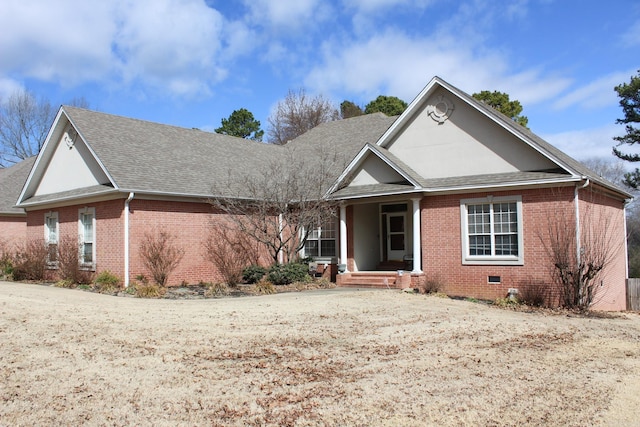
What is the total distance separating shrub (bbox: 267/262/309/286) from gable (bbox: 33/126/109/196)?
21.5 feet

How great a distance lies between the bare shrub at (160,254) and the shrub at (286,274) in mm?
3356

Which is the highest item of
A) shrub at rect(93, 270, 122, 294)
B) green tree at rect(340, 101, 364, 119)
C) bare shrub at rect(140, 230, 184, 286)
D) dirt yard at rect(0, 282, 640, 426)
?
green tree at rect(340, 101, 364, 119)

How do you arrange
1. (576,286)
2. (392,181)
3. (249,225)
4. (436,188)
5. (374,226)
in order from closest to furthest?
(576,286)
(436,188)
(392,181)
(249,225)
(374,226)

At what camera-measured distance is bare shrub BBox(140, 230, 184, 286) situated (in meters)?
18.3

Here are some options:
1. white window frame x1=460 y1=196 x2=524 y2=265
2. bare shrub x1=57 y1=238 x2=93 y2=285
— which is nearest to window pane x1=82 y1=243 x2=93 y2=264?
bare shrub x1=57 y1=238 x2=93 y2=285

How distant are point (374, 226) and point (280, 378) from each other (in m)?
14.4

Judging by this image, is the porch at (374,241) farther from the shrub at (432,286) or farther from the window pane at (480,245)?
the window pane at (480,245)

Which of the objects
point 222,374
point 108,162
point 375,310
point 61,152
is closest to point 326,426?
point 222,374

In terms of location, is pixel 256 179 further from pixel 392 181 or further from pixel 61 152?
pixel 61 152

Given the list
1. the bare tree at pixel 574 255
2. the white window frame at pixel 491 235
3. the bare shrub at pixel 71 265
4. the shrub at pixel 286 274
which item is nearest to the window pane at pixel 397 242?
the shrub at pixel 286 274

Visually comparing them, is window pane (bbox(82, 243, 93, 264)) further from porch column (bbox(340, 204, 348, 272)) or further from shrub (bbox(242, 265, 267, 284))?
porch column (bbox(340, 204, 348, 272))

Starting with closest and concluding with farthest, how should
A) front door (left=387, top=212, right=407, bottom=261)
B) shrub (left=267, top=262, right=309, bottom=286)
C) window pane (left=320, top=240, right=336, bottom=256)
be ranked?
shrub (left=267, top=262, right=309, bottom=286), front door (left=387, top=212, right=407, bottom=261), window pane (left=320, top=240, right=336, bottom=256)

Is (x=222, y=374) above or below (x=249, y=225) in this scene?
below

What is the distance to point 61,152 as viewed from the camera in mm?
21938
